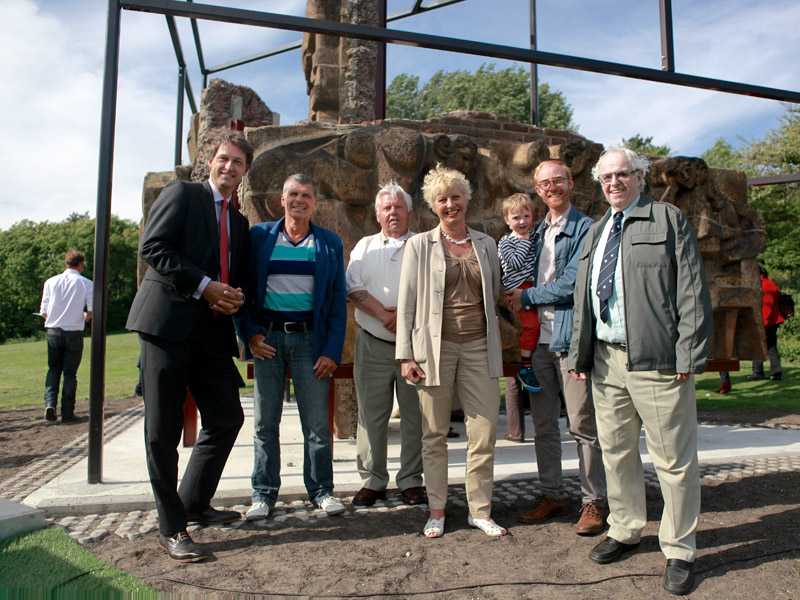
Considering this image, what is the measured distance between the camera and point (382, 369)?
13.5 feet

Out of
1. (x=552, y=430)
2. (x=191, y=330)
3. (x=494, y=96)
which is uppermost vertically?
(x=494, y=96)

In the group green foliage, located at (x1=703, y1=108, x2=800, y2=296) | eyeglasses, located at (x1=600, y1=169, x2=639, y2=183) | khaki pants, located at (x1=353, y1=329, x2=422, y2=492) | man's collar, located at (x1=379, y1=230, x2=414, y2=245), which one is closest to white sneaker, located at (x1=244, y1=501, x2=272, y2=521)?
khaki pants, located at (x1=353, y1=329, x2=422, y2=492)

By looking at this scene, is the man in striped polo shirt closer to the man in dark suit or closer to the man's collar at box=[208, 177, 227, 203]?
the man in dark suit

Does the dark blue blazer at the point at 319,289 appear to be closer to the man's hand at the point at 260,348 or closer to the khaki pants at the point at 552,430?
the man's hand at the point at 260,348

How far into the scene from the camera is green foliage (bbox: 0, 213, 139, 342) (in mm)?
42281

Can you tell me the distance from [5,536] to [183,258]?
1634 mm

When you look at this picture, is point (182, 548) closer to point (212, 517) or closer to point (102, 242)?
point (212, 517)

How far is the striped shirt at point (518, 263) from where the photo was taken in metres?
3.98

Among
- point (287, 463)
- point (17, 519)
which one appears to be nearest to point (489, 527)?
point (287, 463)

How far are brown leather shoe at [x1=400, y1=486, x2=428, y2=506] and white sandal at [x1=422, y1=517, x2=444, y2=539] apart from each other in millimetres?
490

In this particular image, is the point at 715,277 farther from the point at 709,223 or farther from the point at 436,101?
the point at 436,101

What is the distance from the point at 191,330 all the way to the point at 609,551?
7.39 ft

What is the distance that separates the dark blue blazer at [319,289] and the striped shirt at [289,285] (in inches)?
1.3

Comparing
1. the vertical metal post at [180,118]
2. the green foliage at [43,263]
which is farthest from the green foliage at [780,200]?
the green foliage at [43,263]
